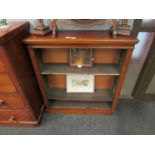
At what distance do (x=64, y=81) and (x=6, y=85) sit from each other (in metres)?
0.64

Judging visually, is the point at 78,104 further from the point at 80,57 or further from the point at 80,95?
the point at 80,57

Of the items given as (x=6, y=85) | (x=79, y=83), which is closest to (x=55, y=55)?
(x=79, y=83)

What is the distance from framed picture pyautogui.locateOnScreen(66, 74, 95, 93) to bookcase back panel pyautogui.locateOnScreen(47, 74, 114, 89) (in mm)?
73

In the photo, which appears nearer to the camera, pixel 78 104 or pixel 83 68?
pixel 83 68

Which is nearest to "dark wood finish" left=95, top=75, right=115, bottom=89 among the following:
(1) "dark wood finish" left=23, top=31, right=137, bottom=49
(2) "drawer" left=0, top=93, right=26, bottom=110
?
(1) "dark wood finish" left=23, top=31, right=137, bottom=49

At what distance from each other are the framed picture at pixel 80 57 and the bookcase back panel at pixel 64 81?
10.6 inches

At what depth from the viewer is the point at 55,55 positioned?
126cm

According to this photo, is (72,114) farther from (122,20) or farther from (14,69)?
(122,20)

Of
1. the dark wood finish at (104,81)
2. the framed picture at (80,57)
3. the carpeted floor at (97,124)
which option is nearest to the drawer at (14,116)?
the carpeted floor at (97,124)

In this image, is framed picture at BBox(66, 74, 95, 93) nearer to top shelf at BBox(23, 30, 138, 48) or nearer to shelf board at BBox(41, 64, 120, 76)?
shelf board at BBox(41, 64, 120, 76)

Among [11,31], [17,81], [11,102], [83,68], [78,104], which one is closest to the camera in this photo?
[11,31]

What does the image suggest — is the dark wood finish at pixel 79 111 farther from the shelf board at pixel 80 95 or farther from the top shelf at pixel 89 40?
the top shelf at pixel 89 40
